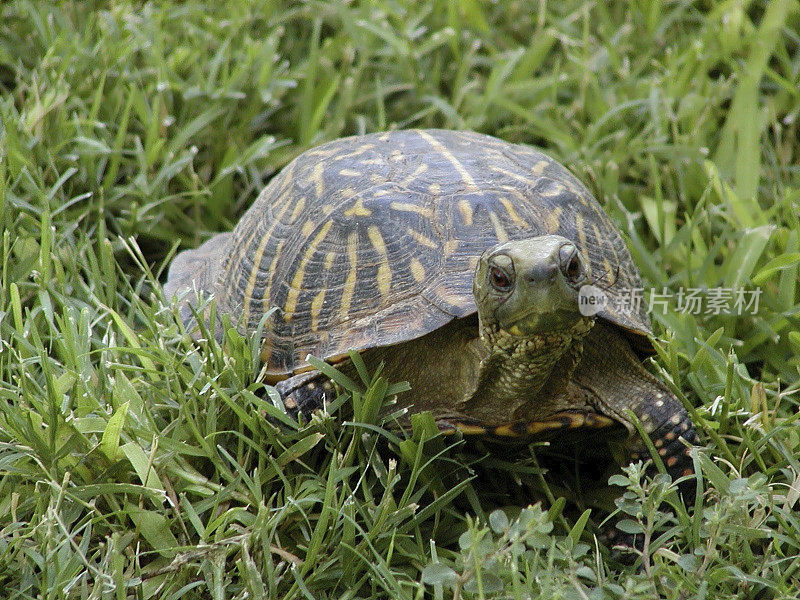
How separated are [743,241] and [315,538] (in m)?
1.83

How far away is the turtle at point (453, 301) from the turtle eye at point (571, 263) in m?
0.03

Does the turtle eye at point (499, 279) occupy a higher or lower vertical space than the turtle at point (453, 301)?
higher

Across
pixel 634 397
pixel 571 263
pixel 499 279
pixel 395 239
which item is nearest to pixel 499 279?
pixel 499 279

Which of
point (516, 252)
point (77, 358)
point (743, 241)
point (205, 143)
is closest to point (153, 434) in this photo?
point (77, 358)

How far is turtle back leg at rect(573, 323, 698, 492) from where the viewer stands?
7.27 feet

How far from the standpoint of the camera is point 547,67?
412 centimetres

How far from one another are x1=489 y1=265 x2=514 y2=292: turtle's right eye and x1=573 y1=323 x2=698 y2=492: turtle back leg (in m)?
0.52

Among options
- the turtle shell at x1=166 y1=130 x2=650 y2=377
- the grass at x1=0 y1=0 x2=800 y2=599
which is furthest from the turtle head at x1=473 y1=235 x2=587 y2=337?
the grass at x1=0 y1=0 x2=800 y2=599

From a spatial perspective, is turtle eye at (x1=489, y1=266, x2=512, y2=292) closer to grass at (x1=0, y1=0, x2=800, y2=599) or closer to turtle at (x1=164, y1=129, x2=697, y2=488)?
turtle at (x1=164, y1=129, x2=697, y2=488)

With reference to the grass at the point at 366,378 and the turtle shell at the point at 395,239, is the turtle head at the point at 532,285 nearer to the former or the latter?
the turtle shell at the point at 395,239

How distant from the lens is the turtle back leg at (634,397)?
221 centimetres

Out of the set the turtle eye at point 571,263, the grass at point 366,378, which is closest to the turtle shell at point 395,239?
the grass at point 366,378

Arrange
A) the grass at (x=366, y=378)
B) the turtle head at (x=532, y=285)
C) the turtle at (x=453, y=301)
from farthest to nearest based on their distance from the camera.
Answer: the turtle at (x=453, y=301)
the grass at (x=366, y=378)
the turtle head at (x=532, y=285)

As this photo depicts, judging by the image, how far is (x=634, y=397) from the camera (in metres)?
2.26
